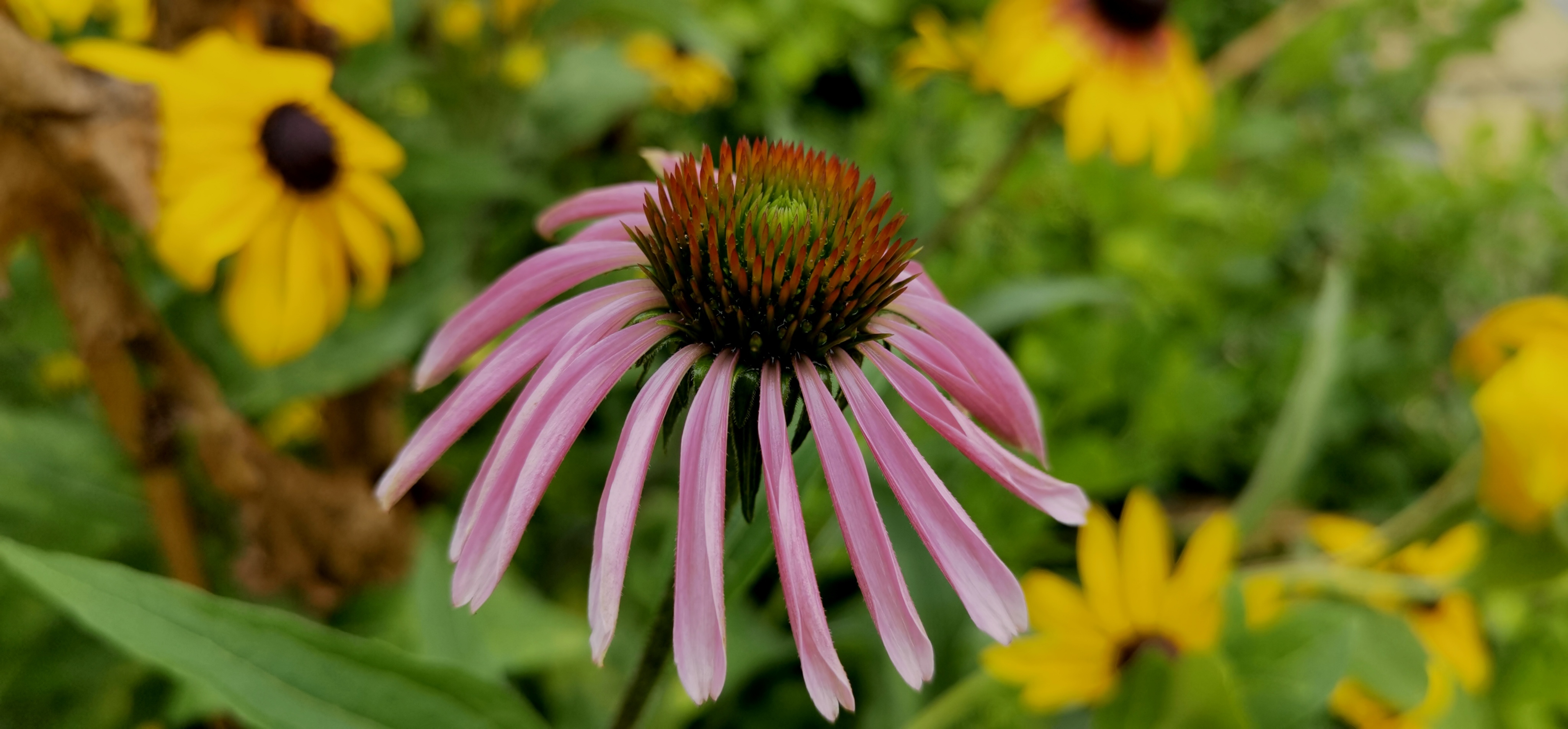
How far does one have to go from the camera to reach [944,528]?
1.20 ft

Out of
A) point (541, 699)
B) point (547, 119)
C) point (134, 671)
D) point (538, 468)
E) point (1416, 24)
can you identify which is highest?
point (1416, 24)

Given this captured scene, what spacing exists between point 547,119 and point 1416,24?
1.61m

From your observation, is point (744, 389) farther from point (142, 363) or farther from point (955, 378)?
point (142, 363)

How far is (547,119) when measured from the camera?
1174 millimetres

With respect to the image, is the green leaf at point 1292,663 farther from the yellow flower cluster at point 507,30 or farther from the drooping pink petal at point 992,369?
the yellow flower cluster at point 507,30

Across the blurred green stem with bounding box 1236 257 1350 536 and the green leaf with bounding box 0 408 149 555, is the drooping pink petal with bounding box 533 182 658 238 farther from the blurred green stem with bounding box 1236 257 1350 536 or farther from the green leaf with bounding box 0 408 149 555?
the blurred green stem with bounding box 1236 257 1350 536

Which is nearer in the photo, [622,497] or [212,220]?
[622,497]

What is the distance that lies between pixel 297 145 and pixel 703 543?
1.60ft

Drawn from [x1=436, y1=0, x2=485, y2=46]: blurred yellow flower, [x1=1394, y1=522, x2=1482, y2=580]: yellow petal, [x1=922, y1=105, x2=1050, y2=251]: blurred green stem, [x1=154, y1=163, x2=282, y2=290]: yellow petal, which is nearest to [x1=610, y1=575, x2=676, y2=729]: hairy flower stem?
[x1=154, y1=163, x2=282, y2=290]: yellow petal

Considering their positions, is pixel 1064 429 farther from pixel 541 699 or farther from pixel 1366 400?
pixel 541 699

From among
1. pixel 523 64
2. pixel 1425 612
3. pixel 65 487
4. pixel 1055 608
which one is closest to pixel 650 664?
pixel 1055 608

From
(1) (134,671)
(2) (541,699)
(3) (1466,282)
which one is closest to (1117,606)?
(2) (541,699)

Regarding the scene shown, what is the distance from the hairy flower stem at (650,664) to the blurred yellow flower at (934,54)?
0.81m

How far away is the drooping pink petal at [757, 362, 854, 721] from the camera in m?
0.33
